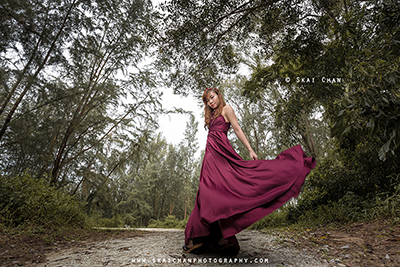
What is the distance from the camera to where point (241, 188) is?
1752mm

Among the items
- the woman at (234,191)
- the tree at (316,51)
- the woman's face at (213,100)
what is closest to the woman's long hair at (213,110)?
the woman's face at (213,100)

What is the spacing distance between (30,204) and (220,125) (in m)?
3.48

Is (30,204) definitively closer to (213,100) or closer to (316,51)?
(213,100)

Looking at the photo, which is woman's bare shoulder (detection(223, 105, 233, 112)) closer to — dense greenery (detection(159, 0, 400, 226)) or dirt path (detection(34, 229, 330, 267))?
dense greenery (detection(159, 0, 400, 226))

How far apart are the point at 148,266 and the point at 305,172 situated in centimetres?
166

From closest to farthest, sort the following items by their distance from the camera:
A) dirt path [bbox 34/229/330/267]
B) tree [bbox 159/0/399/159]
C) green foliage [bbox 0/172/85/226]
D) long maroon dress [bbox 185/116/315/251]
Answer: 1. long maroon dress [bbox 185/116/315/251]
2. dirt path [bbox 34/229/330/267]
3. tree [bbox 159/0/399/159]
4. green foliage [bbox 0/172/85/226]

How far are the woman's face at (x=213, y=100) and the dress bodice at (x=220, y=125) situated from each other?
0.66 ft

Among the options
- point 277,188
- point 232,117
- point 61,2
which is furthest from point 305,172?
point 61,2

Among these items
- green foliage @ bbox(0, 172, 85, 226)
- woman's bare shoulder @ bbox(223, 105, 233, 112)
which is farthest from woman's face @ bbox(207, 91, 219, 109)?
green foliage @ bbox(0, 172, 85, 226)

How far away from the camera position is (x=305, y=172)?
1.76 m

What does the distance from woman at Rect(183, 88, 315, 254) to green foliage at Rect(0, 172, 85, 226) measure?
9.58ft

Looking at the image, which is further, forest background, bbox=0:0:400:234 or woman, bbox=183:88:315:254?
forest background, bbox=0:0:400:234

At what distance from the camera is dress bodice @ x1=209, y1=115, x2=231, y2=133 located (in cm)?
228

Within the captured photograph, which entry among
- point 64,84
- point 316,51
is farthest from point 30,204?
point 316,51
